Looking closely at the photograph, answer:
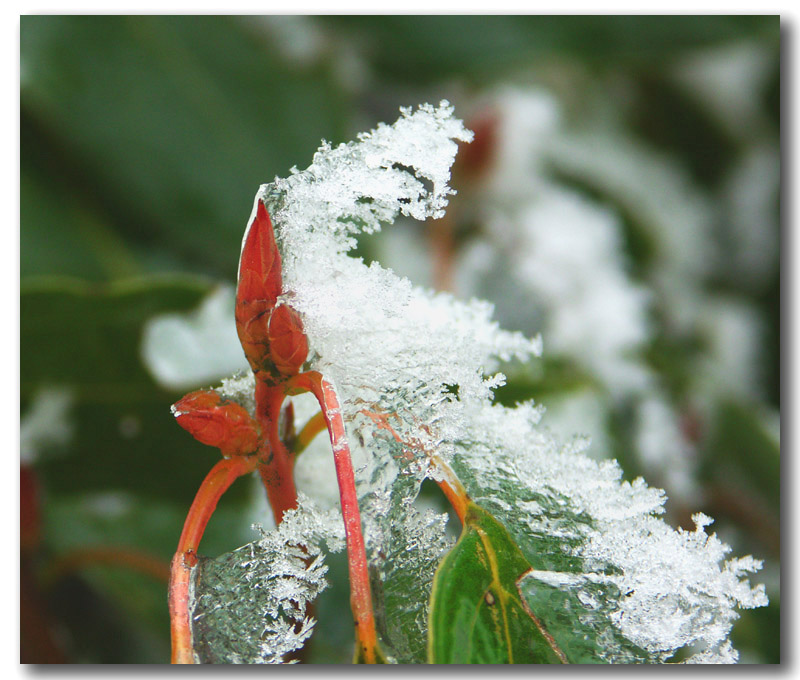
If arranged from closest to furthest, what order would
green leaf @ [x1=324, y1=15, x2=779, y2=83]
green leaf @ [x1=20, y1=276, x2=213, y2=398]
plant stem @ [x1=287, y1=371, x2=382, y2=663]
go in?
plant stem @ [x1=287, y1=371, x2=382, y2=663], green leaf @ [x1=20, y1=276, x2=213, y2=398], green leaf @ [x1=324, y1=15, x2=779, y2=83]

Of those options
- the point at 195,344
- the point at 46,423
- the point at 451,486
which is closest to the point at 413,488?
the point at 451,486

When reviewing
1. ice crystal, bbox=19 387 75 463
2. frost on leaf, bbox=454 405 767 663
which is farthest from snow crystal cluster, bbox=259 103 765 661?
ice crystal, bbox=19 387 75 463

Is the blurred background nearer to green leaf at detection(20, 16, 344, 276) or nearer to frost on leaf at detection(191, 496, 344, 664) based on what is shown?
green leaf at detection(20, 16, 344, 276)

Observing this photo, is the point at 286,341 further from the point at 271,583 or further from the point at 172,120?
the point at 172,120

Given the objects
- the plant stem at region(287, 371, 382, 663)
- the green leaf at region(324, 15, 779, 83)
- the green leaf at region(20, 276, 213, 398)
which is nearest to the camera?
the plant stem at region(287, 371, 382, 663)

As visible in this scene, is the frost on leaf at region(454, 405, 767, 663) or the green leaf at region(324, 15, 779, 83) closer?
the frost on leaf at region(454, 405, 767, 663)

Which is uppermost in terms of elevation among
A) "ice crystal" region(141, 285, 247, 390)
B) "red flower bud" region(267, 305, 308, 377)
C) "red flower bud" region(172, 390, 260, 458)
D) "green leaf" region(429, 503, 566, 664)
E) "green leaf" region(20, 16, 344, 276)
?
"green leaf" region(20, 16, 344, 276)

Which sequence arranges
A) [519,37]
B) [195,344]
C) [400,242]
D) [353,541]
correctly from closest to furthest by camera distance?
[353,541]
[195,344]
[519,37]
[400,242]

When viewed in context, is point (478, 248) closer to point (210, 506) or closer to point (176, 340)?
point (176, 340)
